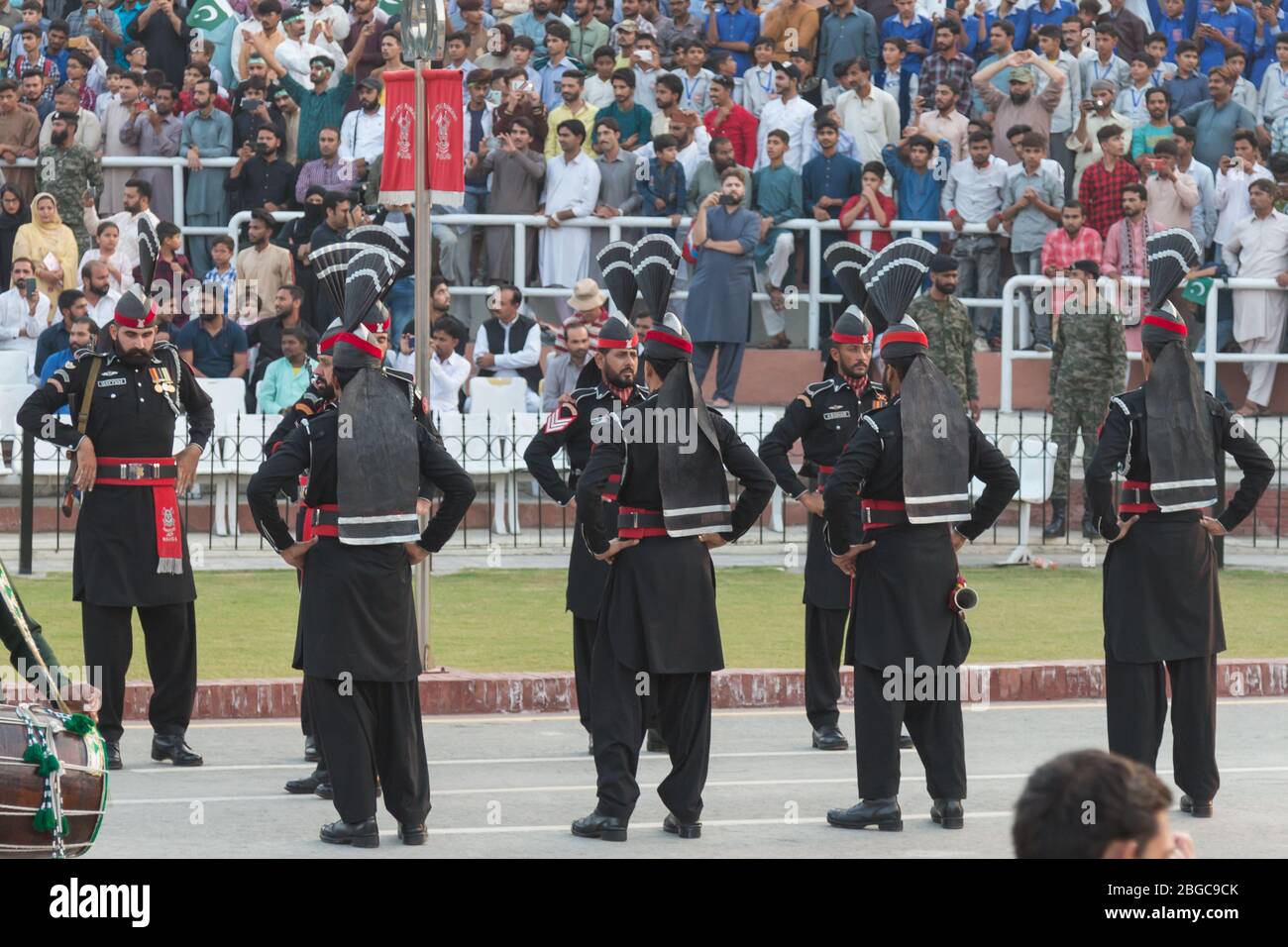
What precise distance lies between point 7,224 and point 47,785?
16.1 m

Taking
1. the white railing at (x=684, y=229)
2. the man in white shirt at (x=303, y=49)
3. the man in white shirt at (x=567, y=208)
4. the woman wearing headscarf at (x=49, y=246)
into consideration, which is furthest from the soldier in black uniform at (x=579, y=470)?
the man in white shirt at (x=303, y=49)

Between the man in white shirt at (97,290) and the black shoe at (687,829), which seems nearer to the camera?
the black shoe at (687,829)

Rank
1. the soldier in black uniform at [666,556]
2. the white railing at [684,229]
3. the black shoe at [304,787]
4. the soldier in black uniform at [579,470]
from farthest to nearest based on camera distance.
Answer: the white railing at [684,229] < the soldier in black uniform at [579,470] < the black shoe at [304,787] < the soldier in black uniform at [666,556]

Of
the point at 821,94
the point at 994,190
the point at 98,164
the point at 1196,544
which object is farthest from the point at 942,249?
the point at 1196,544

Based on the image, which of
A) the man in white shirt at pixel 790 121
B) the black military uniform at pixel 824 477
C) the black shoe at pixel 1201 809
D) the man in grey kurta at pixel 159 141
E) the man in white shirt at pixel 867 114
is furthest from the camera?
the man in grey kurta at pixel 159 141

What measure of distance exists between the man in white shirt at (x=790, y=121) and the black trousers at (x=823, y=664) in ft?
→ 35.4

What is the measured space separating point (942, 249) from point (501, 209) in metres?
4.36

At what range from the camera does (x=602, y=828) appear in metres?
9.26

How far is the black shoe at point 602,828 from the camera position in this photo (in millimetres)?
9242

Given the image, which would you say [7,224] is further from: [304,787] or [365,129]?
[304,787]

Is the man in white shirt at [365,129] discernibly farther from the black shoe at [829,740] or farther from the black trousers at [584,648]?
the black shoe at [829,740]

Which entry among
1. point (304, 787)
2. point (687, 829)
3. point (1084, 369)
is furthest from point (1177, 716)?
point (1084, 369)

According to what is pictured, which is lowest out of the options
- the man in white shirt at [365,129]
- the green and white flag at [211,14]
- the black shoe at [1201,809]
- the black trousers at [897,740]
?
the black shoe at [1201,809]

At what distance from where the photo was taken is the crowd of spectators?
2075cm
